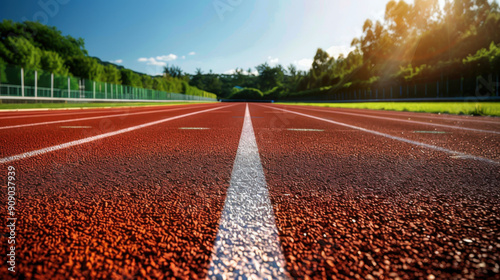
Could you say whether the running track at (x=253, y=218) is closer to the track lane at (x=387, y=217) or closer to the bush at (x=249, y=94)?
the track lane at (x=387, y=217)

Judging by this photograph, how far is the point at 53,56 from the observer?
3822cm

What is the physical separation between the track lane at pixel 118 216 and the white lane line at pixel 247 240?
44 mm

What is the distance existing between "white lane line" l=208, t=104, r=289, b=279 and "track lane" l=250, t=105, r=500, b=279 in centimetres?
5

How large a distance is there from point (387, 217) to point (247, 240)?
69cm

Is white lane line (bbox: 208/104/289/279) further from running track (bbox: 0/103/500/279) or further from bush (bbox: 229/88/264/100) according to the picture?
bush (bbox: 229/88/264/100)

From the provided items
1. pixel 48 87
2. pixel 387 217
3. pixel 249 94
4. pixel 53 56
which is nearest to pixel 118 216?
pixel 387 217

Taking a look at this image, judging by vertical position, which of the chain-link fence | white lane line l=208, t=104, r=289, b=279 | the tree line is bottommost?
white lane line l=208, t=104, r=289, b=279

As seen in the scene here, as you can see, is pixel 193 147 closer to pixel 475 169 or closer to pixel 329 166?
pixel 329 166

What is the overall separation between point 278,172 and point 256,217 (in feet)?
3.12

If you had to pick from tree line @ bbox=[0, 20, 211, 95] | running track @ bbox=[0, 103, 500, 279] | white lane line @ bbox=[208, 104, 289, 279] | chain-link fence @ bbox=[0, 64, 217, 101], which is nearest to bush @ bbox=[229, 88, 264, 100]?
tree line @ bbox=[0, 20, 211, 95]

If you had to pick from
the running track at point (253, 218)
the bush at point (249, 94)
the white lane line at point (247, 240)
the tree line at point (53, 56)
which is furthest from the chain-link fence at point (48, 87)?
the bush at point (249, 94)

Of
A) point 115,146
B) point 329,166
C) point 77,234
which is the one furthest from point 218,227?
point 115,146

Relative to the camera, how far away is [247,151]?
3211mm

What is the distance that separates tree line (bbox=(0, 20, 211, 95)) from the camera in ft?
117
